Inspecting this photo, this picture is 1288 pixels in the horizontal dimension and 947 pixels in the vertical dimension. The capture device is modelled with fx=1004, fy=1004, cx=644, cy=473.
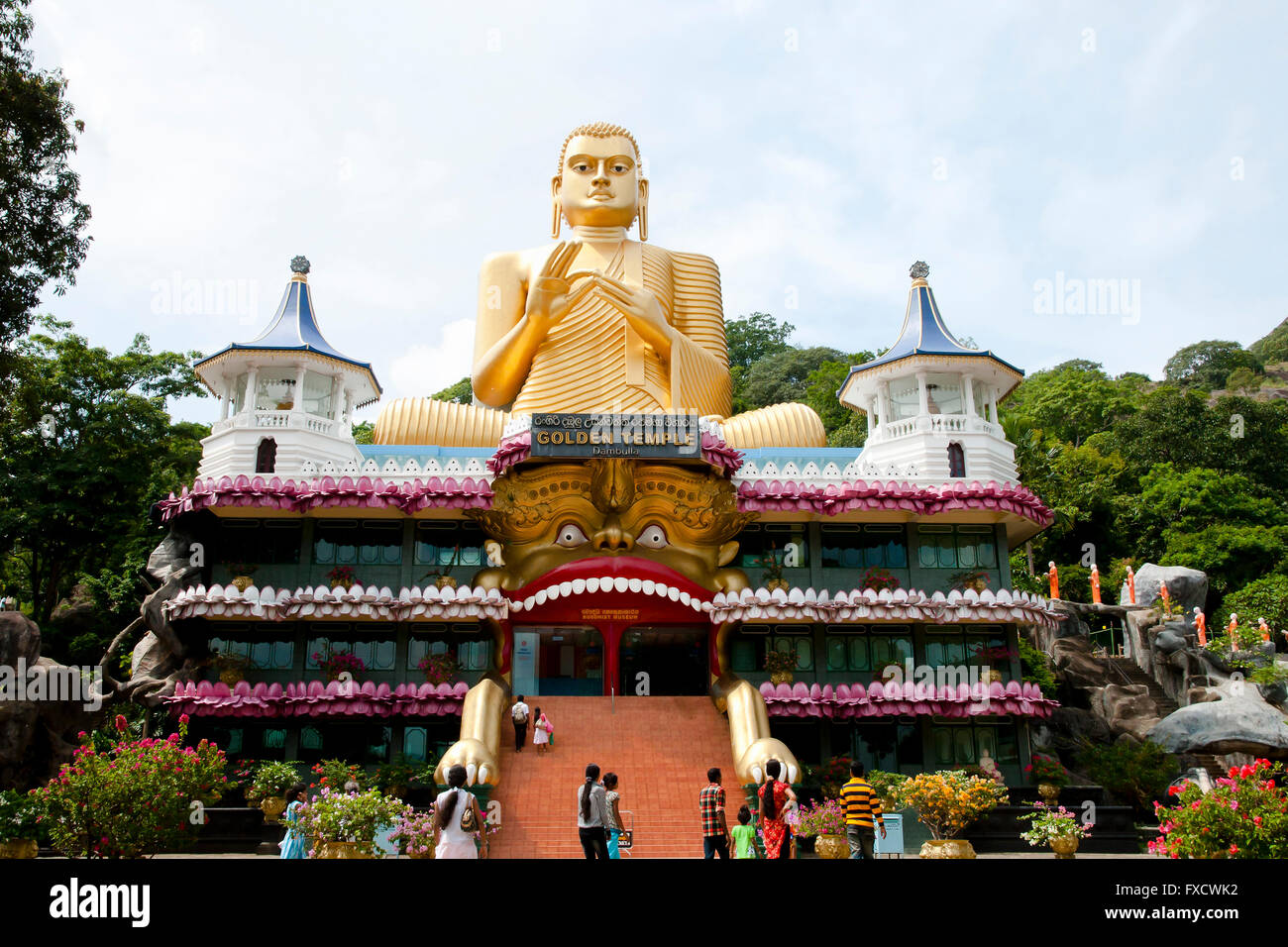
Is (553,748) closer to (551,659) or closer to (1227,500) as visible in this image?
(551,659)

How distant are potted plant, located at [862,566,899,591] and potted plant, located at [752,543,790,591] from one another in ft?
5.82

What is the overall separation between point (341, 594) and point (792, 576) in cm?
962

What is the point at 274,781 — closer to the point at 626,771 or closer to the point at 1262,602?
the point at 626,771

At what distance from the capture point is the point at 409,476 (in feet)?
69.9

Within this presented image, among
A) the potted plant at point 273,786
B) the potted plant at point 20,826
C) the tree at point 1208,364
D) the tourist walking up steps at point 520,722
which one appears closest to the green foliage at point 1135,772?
the tourist walking up steps at point 520,722

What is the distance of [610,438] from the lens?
65.7ft

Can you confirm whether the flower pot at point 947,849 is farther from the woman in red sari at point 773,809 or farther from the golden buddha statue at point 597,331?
the golden buddha statue at point 597,331

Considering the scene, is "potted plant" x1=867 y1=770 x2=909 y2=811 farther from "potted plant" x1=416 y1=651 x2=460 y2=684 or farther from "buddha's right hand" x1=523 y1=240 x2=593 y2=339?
"buddha's right hand" x1=523 y1=240 x2=593 y2=339

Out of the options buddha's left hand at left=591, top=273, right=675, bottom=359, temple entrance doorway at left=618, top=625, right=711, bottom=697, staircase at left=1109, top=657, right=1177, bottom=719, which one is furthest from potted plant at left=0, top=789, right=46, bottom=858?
staircase at left=1109, top=657, right=1177, bottom=719

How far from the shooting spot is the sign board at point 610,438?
65.5 feet

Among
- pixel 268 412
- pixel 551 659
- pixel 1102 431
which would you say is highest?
→ pixel 1102 431

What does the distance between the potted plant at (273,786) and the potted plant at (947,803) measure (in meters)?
10.6
